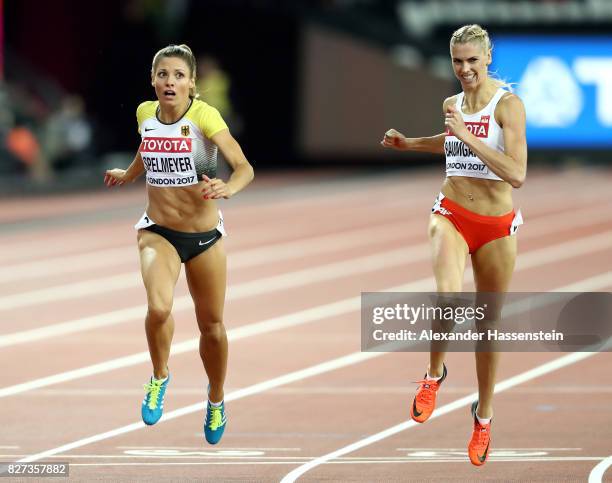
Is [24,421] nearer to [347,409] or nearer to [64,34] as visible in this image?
[347,409]

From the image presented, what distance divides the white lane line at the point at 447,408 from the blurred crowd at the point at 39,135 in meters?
16.7

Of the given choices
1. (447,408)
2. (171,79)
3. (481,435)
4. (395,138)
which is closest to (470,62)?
(395,138)

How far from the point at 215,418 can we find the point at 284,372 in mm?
3167

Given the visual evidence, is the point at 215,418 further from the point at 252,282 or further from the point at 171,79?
the point at 252,282

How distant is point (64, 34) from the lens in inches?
1224

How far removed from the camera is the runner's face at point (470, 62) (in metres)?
7.74

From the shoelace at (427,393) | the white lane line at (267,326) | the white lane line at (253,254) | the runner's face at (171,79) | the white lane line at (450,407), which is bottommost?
the white lane line at (253,254)

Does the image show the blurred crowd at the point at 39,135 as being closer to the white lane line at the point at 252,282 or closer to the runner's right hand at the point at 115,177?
the white lane line at the point at 252,282

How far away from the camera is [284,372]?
37.9ft

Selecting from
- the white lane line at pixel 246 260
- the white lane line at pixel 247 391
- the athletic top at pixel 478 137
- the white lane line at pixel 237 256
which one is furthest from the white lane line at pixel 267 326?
the athletic top at pixel 478 137

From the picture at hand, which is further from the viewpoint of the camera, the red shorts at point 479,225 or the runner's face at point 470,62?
the red shorts at point 479,225

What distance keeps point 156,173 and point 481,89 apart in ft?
5.85

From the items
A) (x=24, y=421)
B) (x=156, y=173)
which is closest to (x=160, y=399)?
(x=156, y=173)

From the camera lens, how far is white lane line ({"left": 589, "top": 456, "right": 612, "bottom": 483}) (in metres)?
7.81
